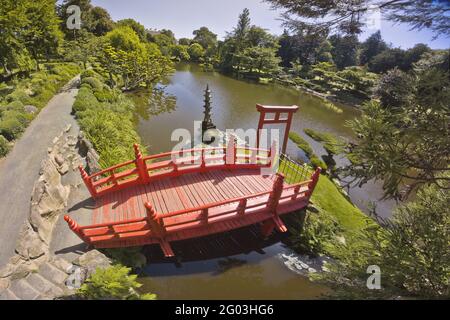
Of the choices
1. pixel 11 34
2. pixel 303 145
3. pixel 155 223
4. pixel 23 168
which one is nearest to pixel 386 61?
pixel 303 145

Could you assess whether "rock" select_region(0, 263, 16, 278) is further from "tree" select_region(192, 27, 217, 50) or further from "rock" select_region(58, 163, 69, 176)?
"tree" select_region(192, 27, 217, 50)

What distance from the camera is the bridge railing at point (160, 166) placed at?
7582 mm

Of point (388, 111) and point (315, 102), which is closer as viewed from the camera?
point (388, 111)

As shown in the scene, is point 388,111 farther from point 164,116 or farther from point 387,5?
point 164,116

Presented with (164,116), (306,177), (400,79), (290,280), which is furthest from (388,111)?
(164,116)

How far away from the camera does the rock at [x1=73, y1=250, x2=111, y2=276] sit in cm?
551

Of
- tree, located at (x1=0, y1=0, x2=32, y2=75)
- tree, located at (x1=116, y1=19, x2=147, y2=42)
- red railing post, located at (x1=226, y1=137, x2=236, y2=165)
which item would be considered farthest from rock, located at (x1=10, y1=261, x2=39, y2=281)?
tree, located at (x1=116, y1=19, x2=147, y2=42)

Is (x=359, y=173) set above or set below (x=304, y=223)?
above

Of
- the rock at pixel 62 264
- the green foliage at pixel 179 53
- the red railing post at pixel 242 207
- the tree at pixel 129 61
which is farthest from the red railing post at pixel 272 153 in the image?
the green foliage at pixel 179 53

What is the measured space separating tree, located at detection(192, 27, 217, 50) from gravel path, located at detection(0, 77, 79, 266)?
2130 inches

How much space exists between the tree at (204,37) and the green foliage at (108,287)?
64374 mm
